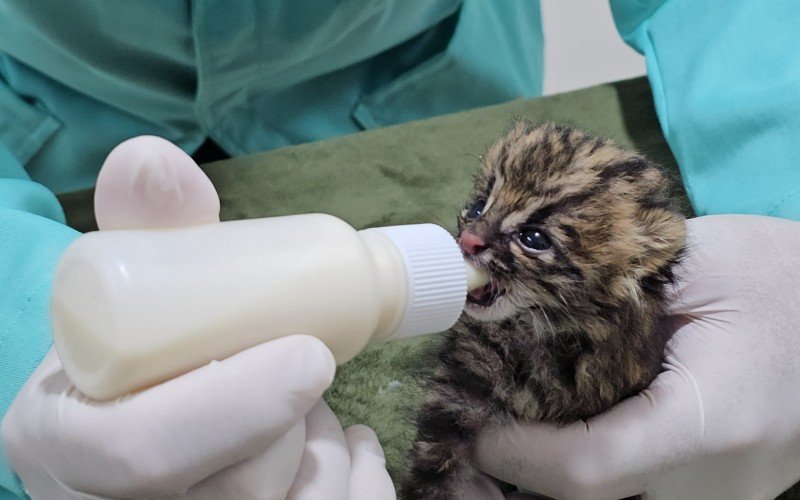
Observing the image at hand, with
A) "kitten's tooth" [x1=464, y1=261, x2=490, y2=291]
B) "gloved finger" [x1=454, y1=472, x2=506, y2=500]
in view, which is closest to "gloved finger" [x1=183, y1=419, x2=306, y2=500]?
"kitten's tooth" [x1=464, y1=261, x2=490, y2=291]

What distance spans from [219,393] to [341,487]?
190 millimetres

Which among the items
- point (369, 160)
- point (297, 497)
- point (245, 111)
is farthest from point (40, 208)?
point (297, 497)

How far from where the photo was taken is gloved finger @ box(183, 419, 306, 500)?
59 cm

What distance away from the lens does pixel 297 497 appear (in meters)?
0.65

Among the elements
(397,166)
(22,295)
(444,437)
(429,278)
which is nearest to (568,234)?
(429,278)

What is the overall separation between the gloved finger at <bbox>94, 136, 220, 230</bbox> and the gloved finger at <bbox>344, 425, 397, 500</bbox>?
294 mm

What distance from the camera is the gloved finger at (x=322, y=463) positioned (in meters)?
0.65

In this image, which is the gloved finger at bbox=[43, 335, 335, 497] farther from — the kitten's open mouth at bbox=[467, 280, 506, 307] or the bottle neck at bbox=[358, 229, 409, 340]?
the kitten's open mouth at bbox=[467, 280, 506, 307]

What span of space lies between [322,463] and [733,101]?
980mm

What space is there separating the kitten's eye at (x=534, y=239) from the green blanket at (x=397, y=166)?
61 centimetres

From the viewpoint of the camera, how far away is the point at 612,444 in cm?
83

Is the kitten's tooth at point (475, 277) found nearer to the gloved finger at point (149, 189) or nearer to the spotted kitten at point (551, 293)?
the spotted kitten at point (551, 293)

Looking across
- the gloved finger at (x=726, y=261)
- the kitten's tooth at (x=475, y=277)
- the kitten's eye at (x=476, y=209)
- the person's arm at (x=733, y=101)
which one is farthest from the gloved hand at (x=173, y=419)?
the person's arm at (x=733, y=101)

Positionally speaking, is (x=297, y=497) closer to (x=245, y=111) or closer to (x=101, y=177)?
(x=101, y=177)
